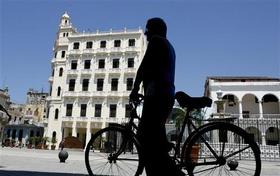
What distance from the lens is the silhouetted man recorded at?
3.31 metres

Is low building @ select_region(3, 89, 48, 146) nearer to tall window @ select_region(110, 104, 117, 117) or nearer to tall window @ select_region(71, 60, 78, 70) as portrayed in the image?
tall window @ select_region(71, 60, 78, 70)

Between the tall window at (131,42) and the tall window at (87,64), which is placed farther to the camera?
the tall window at (87,64)

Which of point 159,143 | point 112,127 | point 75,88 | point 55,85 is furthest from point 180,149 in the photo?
point 55,85

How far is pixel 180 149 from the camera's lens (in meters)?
3.48

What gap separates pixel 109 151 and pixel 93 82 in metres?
41.7

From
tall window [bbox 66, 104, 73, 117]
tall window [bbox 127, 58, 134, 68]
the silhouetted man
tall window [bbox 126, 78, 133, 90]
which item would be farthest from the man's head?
tall window [bbox 66, 104, 73, 117]

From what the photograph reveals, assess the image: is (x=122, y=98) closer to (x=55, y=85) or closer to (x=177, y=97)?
(x=55, y=85)

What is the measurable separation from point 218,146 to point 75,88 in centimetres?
4349

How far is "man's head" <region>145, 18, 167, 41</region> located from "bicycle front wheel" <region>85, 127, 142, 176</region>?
48.2 inches

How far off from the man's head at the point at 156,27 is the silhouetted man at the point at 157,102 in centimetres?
10

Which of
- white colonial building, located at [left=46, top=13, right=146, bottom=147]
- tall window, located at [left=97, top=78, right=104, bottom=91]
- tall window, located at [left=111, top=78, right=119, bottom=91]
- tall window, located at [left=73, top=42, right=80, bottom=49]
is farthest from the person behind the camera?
tall window, located at [left=73, top=42, right=80, bottom=49]

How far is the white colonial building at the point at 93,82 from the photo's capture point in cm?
4328

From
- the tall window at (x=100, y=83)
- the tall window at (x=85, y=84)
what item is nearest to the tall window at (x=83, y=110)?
the tall window at (x=85, y=84)

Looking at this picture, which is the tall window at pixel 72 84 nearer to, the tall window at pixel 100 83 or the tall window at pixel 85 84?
the tall window at pixel 85 84
